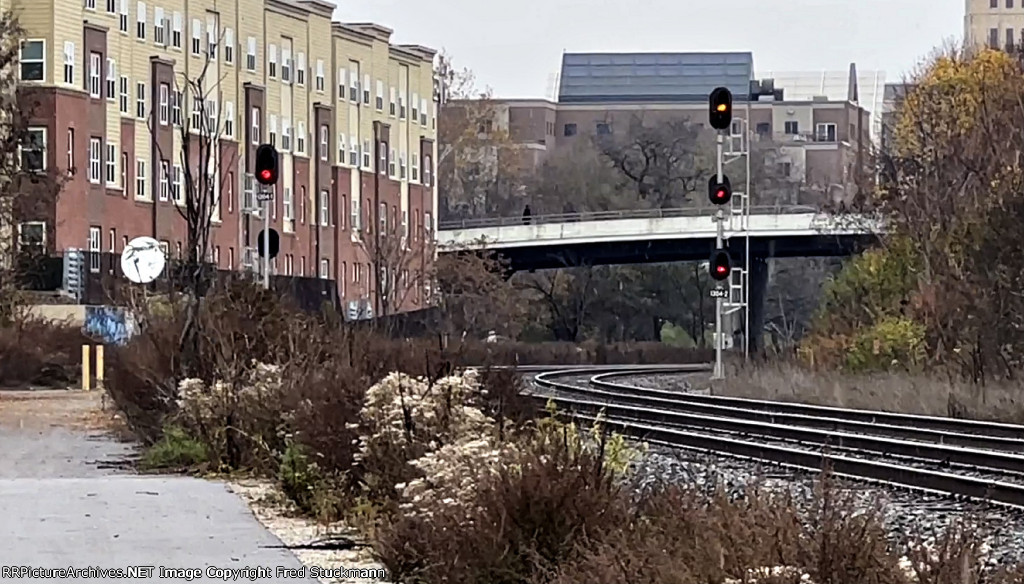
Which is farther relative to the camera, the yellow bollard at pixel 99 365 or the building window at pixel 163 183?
the building window at pixel 163 183

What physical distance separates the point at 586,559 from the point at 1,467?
14.2 meters

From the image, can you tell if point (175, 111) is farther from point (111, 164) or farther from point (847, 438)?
point (847, 438)

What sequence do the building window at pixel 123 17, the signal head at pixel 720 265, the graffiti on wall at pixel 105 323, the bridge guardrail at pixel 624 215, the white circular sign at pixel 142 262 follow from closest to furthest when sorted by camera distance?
the white circular sign at pixel 142 262
the signal head at pixel 720 265
the graffiti on wall at pixel 105 323
the building window at pixel 123 17
the bridge guardrail at pixel 624 215

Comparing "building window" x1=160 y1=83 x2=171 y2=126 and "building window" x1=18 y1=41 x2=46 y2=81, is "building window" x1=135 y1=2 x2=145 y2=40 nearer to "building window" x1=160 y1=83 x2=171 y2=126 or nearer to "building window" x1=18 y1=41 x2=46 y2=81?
"building window" x1=160 y1=83 x2=171 y2=126

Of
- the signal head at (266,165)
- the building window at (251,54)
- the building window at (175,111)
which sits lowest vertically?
the signal head at (266,165)

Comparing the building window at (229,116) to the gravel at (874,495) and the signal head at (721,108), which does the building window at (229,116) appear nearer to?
the signal head at (721,108)

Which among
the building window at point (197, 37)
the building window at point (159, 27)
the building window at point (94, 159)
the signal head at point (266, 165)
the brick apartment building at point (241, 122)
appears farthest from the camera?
the building window at point (197, 37)

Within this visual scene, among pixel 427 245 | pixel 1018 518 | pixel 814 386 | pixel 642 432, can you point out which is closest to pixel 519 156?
pixel 427 245

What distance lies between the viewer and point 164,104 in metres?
77.6

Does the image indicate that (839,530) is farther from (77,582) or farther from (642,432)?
(642,432)

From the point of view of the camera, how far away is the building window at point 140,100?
252 ft

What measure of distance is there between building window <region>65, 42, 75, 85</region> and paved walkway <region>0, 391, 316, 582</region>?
150 feet

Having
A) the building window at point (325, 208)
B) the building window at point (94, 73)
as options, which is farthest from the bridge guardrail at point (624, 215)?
the building window at point (94, 73)

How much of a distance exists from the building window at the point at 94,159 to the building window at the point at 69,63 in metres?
2.30
